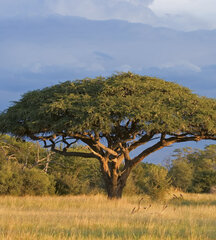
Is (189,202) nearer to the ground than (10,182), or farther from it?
nearer to the ground

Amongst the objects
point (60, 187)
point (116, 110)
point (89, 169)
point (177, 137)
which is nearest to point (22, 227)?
point (116, 110)

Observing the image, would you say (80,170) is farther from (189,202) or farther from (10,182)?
(189,202)

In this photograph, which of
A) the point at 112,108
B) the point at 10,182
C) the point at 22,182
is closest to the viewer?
the point at 112,108

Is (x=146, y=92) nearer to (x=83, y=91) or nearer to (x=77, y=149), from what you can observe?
(x=83, y=91)

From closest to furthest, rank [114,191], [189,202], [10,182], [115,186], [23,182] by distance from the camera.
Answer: [114,191] < [115,186] < [189,202] < [10,182] < [23,182]

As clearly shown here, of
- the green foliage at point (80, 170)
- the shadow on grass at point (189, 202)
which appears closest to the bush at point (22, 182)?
the green foliage at point (80, 170)

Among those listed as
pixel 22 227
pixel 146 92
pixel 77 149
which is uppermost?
pixel 146 92

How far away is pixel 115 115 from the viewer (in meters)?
22.4

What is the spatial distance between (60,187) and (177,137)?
14.3m

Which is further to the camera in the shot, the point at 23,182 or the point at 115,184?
the point at 23,182

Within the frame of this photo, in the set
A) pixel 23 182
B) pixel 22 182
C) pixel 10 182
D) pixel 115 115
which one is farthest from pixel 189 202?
pixel 10 182

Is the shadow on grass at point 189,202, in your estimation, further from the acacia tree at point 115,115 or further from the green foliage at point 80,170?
the green foliage at point 80,170

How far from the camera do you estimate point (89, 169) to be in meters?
42.7

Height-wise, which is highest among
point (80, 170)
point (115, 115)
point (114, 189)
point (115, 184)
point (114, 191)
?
point (115, 115)
